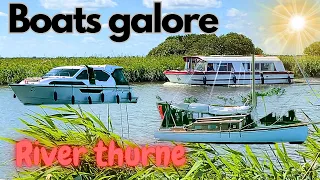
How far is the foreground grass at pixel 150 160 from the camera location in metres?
1.36

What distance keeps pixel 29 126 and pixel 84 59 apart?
1866 mm

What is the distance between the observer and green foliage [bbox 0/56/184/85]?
331cm

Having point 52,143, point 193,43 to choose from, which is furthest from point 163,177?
point 193,43

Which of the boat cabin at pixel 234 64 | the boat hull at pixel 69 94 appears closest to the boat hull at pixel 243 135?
the boat hull at pixel 69 94

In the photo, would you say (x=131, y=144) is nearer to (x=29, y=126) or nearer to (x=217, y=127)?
(x=29, y=126)

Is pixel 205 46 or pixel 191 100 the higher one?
pixel 205 46

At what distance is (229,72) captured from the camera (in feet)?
12.9

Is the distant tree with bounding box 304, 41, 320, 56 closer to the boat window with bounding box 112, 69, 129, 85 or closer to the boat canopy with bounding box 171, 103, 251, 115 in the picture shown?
the boat canopy with bounding box 171, 103, 251, 115

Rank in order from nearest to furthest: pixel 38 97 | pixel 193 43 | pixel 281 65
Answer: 1. pixel 193 43
2. pixel 38 97
3. pixel 281 65

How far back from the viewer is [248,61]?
4.04 metres

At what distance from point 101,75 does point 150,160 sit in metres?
1.51

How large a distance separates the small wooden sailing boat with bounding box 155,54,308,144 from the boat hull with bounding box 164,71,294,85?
0.53 m

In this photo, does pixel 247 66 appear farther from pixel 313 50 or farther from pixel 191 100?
pixel 313 50

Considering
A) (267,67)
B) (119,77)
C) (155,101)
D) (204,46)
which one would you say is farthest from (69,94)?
(267,67)
